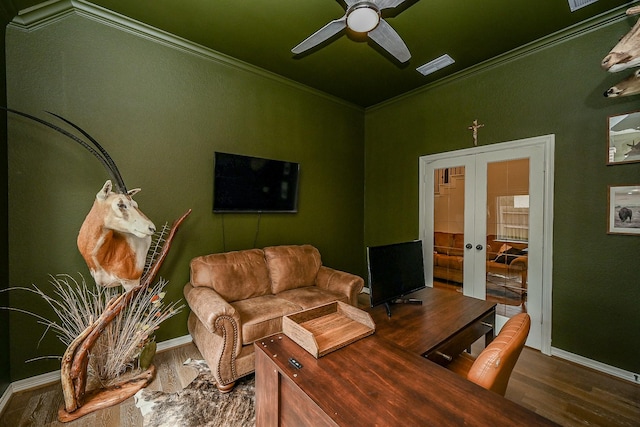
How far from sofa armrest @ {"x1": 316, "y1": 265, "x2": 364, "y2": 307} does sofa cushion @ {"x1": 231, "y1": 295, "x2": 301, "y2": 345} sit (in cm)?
60

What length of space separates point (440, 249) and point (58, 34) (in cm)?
438

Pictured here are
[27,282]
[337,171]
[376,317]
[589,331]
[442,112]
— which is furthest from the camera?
[337,171]

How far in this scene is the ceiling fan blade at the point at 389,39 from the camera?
185 cm

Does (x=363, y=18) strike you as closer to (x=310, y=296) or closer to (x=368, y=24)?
(x=368, y=24)

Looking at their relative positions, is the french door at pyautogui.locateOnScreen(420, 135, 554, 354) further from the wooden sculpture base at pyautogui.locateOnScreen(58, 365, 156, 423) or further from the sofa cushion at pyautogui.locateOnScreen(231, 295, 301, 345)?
the wooden sculpture base at pyautogui.locateOnScreen(58, 365, 156, 423)

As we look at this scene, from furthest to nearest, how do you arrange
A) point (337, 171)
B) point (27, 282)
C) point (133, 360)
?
point (337, 171)
point (133, 360)
point (27, 282)

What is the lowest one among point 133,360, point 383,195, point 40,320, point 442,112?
point 133,360

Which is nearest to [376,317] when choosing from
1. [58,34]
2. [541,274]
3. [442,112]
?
[541,274]

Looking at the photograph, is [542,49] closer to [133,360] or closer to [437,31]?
[437,31]

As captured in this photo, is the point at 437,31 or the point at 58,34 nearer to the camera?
the point at 58,34

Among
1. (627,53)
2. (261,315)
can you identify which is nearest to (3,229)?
(261,315)

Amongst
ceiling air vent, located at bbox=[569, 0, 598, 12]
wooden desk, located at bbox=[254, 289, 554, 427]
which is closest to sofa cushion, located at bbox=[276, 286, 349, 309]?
wooden desk, located at bbox=[254, 289, 554, 427]

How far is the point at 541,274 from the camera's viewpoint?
2.63 meters

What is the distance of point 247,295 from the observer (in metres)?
2.58
